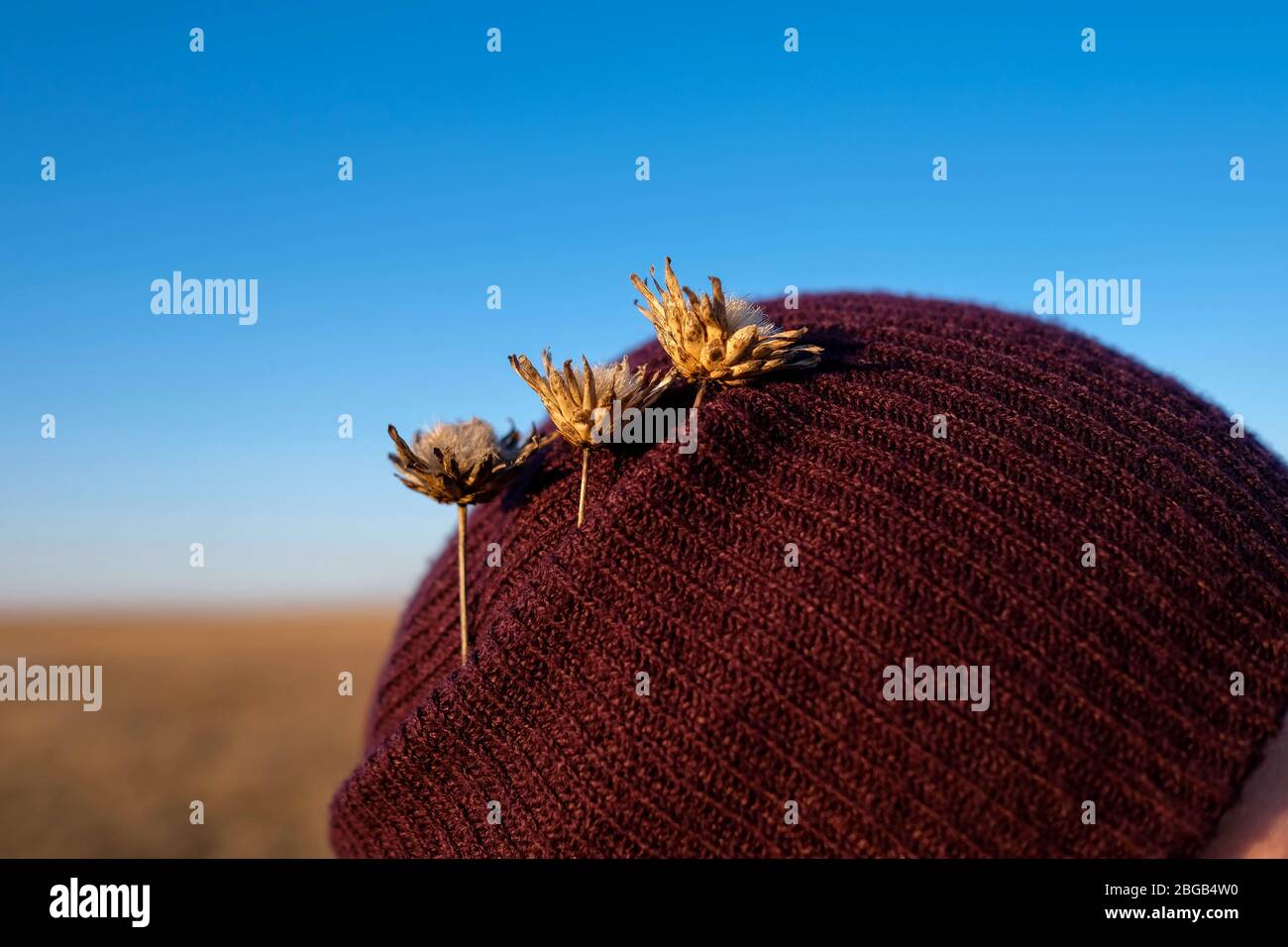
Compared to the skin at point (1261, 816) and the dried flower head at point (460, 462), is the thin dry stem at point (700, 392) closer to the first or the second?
the dried flower head at point (460, 462)

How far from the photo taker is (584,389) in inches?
64.1

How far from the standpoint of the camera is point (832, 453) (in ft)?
5.42

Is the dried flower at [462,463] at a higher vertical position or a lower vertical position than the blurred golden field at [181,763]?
higher

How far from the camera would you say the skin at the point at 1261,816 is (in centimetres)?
150

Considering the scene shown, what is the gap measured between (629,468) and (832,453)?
42cm

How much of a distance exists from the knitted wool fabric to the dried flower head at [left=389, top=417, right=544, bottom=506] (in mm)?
167

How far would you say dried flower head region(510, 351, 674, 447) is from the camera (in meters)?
1.62

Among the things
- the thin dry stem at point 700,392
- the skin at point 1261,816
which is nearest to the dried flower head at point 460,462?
the thin dry stem at point 700,392

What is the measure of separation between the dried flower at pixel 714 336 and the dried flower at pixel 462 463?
366mm

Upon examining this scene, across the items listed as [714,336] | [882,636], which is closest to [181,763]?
[714,336]

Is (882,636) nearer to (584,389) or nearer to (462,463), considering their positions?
(584,389)

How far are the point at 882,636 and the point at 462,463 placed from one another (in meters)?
0.88
